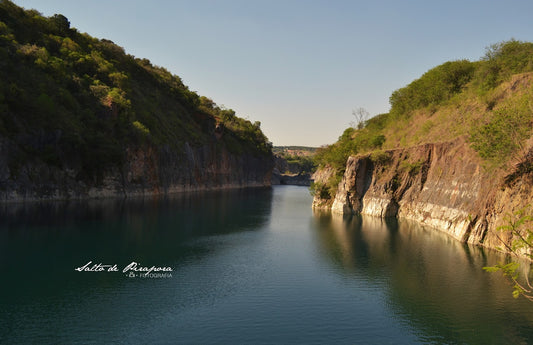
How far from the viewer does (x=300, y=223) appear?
60812 millimetres

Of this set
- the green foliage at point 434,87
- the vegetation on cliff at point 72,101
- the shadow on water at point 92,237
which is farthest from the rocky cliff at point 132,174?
the green foliage at point 434,87

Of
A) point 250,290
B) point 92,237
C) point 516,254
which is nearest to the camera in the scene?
point 516,254

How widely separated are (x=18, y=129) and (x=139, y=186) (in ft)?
99.9

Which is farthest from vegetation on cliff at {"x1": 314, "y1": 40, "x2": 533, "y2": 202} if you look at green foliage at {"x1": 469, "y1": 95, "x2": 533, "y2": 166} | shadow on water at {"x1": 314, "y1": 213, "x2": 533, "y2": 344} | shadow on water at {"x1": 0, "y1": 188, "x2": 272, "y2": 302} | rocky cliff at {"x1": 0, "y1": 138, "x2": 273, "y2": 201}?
rocky cliff at {"x1": 0, "y1": 138, "x2": 273, "y2": 201}

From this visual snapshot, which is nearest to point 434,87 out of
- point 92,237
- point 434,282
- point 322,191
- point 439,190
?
point 322,191

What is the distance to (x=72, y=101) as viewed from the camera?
79.4 m

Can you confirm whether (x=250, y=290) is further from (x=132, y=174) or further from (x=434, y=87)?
(x=132, y=174)

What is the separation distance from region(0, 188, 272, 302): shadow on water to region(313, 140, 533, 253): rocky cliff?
1695 centimetres

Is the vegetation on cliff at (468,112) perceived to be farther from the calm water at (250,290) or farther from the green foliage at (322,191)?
the calm water at (250,290)

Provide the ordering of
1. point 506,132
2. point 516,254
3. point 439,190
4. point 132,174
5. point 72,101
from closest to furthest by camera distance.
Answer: point 516,254 < point 506,132 < point 439,190 < point 72,101 < point 132,174

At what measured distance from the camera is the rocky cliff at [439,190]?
3591cm

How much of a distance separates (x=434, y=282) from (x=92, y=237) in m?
33.8

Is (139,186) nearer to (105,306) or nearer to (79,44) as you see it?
(79,44)

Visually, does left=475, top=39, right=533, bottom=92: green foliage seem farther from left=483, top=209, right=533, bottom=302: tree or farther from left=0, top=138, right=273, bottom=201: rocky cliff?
left=0, top=138, right=273, bottom=201: rocky cliff
